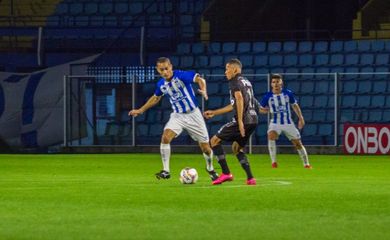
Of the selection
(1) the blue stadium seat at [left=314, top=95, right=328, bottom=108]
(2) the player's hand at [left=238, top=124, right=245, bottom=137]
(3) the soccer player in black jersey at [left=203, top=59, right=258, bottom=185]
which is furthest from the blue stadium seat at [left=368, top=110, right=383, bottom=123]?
(2) the player's hand at [left=238, top=124, right=245, bottom=137]

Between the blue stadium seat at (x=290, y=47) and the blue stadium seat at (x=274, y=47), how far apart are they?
15 cm

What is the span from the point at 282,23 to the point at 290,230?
1137 inches

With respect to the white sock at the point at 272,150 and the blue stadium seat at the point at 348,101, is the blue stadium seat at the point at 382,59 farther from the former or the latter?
the white sock at the point at 272,150

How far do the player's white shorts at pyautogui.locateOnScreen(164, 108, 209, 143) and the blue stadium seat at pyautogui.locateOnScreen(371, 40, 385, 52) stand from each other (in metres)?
16.2

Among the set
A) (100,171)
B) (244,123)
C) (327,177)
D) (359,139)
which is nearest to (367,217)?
(244,123)

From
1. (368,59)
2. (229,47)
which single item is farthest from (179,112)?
(229,47)

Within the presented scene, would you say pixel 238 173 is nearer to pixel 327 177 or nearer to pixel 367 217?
pixel 327 177

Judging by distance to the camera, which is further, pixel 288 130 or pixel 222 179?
pixel 288 130

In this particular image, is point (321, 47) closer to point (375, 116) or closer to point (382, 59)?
point (382, 59)

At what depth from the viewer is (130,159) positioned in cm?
3078

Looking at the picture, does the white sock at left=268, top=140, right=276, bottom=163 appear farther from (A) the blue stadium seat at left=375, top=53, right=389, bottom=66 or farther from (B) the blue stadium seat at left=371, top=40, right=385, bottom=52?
(B) the blue stadium seat at left=371, top=40, right=385, bottom=52

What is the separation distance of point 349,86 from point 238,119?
1622 cm

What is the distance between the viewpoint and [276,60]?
36.1 meters

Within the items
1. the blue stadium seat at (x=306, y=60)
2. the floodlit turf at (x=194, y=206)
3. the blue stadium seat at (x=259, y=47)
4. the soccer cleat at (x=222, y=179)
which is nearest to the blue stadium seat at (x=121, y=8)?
the blue stadium seat at (x=259, y=47)
